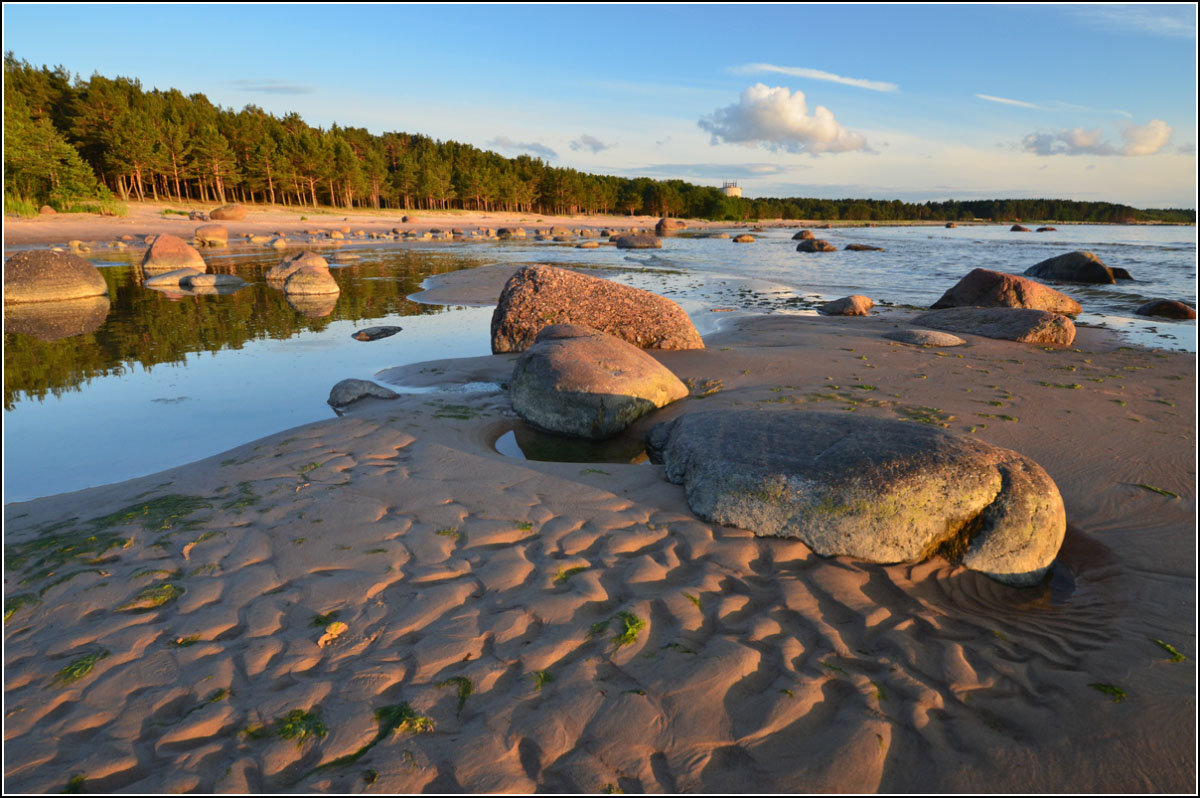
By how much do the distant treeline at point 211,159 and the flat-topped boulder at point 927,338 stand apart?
44.7 meters

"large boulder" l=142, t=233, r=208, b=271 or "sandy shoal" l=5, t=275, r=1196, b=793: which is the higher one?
"large boulder" l=142, t=233, r=208, b=271

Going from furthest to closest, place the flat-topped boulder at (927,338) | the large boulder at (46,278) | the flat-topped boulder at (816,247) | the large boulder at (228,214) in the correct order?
the large boulder at (228,214) → the flat-topped boulder at (816,247) → the large boulder at (46,278) → the flat-topped boulder at (927,338)

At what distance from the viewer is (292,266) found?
15.5 m

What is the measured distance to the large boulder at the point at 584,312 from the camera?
8539 millimetres

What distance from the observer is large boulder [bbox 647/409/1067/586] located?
10.9 ft

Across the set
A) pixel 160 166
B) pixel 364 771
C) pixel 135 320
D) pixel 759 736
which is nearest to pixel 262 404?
pixel 364 771

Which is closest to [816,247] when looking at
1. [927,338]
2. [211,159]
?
[927,338]

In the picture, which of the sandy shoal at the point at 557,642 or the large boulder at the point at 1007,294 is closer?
the sandy shoal at the point at 557,642

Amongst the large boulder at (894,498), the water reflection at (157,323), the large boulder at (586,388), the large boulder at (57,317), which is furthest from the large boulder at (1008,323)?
the large boulder at (57,317)

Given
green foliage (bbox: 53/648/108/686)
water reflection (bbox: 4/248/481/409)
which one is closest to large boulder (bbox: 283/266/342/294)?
water reflection (bbox: 4/248/481/409)

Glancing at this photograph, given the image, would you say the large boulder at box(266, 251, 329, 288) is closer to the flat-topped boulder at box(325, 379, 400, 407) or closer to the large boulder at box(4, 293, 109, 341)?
the large boulder at box(4, 293, 109, 341)

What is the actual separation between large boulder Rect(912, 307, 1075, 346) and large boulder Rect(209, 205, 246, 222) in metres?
47.8

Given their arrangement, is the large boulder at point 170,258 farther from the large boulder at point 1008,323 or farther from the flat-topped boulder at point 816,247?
the flat-topped boulder at point 816,247

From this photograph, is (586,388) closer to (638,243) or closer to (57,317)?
(57,317)
